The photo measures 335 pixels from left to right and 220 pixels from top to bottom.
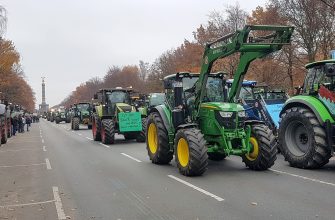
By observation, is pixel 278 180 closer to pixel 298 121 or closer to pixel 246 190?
pixel 246 190

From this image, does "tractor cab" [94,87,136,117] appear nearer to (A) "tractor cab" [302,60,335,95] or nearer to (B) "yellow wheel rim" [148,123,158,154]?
(B) "yellow wheel rim" [148,123,158,154]

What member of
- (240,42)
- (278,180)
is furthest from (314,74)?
(278,180)

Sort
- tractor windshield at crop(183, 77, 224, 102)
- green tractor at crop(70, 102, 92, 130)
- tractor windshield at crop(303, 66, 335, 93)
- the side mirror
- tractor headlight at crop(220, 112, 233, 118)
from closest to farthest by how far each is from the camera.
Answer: the side mirror < tractor headlight at crop(220, 112, 233, 118) < tractor windshield at crop(303, 66, 335, 93) < tractor windshield at crop(183, 77, 224, 102) < green tractor at crop(70, 102, 92, 130)

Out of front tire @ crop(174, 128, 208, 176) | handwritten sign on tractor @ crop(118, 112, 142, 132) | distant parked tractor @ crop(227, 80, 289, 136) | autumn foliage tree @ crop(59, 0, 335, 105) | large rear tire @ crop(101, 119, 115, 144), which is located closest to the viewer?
front tire @ crop(174, 128, 208, 176)

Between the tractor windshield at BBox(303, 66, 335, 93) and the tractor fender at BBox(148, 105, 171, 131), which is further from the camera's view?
the tractor fender at BBox(148, 105, 171, 131)

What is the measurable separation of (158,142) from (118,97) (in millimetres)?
10671

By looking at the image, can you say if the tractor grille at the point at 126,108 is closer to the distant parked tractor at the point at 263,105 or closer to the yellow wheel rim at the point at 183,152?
the distant parked tractor at the point at 263,105

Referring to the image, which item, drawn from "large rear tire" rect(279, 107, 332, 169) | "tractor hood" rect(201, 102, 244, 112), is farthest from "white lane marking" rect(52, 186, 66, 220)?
"large rear tire" rect(279, 107, 332, 169)

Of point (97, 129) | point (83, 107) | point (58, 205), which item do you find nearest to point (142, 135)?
point (97, 129)

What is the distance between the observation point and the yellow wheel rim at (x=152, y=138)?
13.1 metres

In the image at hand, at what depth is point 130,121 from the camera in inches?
805

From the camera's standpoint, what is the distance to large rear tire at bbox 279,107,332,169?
35.0ft

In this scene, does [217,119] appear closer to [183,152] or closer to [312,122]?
[183,152]

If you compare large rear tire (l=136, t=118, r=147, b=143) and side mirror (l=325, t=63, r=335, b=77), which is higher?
side mirror (l=325, t=63, r=335, b=77)
